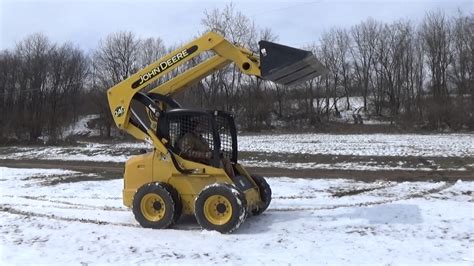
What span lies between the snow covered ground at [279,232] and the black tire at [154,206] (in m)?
0.24

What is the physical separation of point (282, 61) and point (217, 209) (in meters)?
→ 2.97

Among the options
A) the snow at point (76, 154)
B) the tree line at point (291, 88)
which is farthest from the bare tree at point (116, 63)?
the snow at point (76, 154)

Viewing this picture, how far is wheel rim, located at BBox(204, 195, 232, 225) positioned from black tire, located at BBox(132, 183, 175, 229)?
0.72 m

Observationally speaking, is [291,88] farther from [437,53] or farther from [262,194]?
[262,194]

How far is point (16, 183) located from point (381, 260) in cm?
1318

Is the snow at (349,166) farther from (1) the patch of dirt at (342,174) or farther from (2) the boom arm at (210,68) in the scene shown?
(2) the boom arm at (210,68)

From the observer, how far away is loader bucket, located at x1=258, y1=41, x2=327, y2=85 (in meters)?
9.52

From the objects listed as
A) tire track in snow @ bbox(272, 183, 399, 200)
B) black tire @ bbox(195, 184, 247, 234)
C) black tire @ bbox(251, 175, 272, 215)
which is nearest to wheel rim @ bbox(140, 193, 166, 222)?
black tire @ bbox(195, 184, 247, 234)

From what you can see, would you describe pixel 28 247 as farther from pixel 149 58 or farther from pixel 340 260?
pixel 149 58

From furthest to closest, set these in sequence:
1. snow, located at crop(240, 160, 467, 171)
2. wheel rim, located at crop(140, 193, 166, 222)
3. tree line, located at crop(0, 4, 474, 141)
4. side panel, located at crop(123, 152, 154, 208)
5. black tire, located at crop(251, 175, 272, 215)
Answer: tree line, located at crop(0, 4, 474, 141) < snow, located at crop(240, 160, 467, 171) < black tire, located at crop(251, 175, 272, 215) < side panel, located at crop(123, 152, 154, 208) < wheel rim, located at crop(140, 193, 166, 222)

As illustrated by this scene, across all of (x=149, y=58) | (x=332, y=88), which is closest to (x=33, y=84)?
(x=149, y=58)

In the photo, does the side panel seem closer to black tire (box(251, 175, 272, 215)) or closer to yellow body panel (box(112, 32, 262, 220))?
yellow body panel (box(112, 32, 262, 220))

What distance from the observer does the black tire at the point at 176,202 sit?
388 inches

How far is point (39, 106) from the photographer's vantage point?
6544 cm
